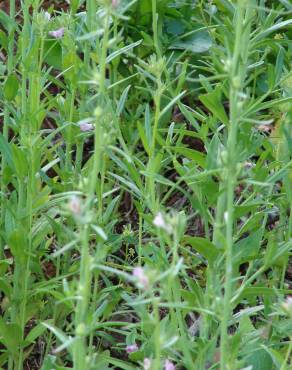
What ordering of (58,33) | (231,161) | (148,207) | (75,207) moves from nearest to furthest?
1. (75,207)
2. (231,161)
3. (148,207)
4. (58,33)

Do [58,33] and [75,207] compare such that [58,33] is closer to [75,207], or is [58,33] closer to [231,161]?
[231,161]

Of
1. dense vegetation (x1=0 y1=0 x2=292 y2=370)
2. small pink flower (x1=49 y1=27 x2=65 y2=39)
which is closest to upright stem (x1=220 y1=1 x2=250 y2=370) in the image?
dense vegetation (x1=0 y1=0 x2=292 y2=370)

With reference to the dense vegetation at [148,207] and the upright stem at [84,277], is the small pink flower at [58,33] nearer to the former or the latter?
the dense vegetation at [148,207]

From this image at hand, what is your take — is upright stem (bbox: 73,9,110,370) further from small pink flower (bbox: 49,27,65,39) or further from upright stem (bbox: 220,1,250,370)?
small pink flower (bbox: 49,27,65,39)

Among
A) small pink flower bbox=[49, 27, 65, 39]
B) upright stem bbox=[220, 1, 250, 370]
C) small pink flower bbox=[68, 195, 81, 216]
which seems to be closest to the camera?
small pink flower bbox=[68, 195, 81, 216]

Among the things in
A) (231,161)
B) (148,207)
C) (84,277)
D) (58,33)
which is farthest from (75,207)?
(58,33)

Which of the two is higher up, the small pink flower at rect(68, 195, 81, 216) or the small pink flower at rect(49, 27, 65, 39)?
the small pink flower at rect(49, 27, 65, 39)

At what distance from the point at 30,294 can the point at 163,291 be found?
92 centimetres

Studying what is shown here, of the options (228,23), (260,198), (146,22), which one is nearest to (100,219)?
(260,198)

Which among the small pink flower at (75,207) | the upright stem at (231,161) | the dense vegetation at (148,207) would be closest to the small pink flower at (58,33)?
the dense vegetation at (148,207)

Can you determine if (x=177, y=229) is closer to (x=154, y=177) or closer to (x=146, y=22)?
(x=154, y=177)

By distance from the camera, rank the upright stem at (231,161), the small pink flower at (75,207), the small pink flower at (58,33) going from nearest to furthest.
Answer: the small pink flower at (75,207) → the upright stem at (231,161) → the small pink flower at (58,33)

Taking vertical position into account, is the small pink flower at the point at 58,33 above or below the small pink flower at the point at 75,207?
above

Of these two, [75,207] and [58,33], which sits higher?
[58,33]
